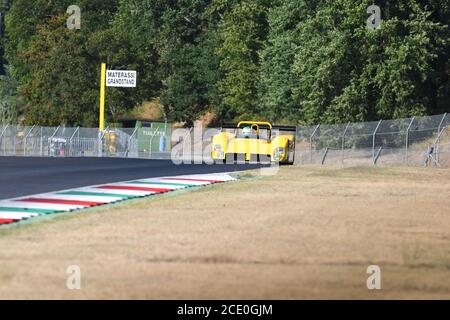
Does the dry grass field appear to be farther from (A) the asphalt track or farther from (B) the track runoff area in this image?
(A) the asphalt track

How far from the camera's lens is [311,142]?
4575 centimetres

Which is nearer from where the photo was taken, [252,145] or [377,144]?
[252,145]

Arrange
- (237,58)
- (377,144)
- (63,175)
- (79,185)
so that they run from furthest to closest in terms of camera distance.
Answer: (237,58)
(377,144)
(63,175)
(79,185)

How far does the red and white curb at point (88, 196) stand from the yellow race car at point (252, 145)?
29.9 ft

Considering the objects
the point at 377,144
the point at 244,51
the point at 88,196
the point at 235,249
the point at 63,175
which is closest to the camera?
the point at 235,249

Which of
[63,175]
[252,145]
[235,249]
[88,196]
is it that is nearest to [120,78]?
[252,145]

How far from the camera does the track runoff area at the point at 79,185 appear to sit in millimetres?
18203

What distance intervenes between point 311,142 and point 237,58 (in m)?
28.2

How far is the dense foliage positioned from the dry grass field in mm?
30842

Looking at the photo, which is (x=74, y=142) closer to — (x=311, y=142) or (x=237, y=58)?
(x=311, y=142)

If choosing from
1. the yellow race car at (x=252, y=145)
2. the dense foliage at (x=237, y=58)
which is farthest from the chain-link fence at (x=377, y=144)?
the yellow race car at (x=252, y=145)

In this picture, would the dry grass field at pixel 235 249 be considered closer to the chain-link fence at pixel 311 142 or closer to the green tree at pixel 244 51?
the chain-link fence at pixel 311 142
